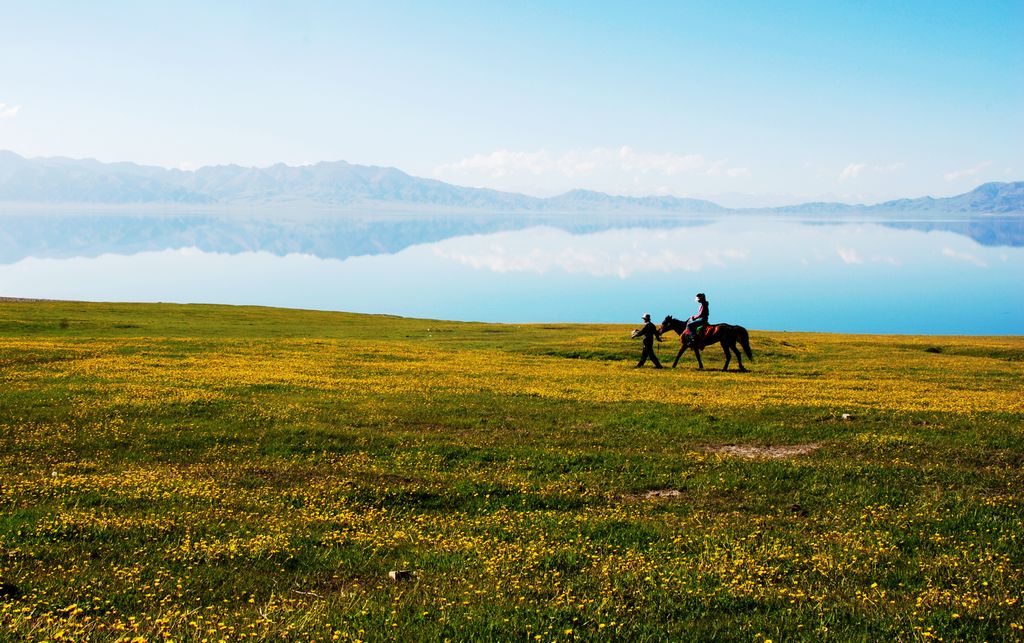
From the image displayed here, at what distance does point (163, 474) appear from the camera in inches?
697

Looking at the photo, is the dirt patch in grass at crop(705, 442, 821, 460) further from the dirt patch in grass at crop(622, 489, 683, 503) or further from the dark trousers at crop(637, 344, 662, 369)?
the dark trousers at crop(637, 344, 662, 369)

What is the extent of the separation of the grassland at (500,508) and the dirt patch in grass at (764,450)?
0.16 m

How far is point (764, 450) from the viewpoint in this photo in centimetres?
2177

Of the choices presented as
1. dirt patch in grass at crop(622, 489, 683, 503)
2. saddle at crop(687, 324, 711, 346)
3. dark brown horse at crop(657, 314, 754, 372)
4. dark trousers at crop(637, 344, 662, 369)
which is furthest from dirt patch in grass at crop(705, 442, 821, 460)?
dark trousers at crop(637, 344, 662, 369)

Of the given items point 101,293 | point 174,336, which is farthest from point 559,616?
point 101,293

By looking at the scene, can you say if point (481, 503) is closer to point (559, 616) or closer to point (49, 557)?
point (559, 616)

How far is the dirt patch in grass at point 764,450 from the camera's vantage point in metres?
21.0

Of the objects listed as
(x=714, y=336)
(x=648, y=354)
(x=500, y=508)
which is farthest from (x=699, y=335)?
(x=500, y=508)

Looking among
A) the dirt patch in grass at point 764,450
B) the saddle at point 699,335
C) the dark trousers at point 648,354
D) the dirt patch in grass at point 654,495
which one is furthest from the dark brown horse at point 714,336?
the dirt patch in grass at point 654,495

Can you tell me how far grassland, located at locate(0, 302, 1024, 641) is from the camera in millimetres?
10102

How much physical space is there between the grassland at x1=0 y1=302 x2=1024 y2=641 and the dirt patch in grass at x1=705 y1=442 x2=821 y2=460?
0.16 meters

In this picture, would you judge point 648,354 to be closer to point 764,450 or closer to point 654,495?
point 764,450

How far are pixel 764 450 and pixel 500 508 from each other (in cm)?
1022

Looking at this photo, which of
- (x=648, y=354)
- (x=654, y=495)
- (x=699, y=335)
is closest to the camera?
→ (x=654, y=495)
